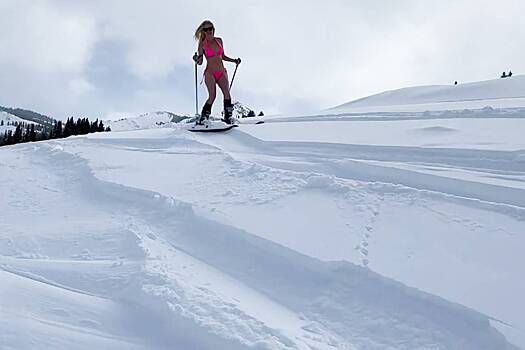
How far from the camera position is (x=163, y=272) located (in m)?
3.33

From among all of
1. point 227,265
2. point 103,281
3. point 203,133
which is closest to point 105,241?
point 103,281

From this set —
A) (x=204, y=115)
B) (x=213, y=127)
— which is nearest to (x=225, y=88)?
(x=204, y=115)

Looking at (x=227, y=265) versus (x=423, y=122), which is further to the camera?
(x=423, y=122)

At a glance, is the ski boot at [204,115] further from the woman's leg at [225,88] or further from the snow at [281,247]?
the snow at [281,247]

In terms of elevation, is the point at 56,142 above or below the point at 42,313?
above

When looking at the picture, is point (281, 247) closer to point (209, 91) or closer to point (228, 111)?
point (228, 111)

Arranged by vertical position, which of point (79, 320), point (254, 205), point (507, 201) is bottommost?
point (79, 320)

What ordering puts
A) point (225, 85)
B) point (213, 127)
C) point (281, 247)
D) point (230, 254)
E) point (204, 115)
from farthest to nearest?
point (225, 85) < point (204, 115) < point (213, 127) < point (230, 254) < point (281, 247)

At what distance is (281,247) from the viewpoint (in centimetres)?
366

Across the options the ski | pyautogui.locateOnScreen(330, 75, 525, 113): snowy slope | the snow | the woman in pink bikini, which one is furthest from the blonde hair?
the snow

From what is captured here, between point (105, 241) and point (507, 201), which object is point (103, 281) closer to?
point (105, 241)

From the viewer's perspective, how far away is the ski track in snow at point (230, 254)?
8.80 feet

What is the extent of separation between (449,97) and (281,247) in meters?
7.95

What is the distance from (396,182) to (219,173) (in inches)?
81.8
